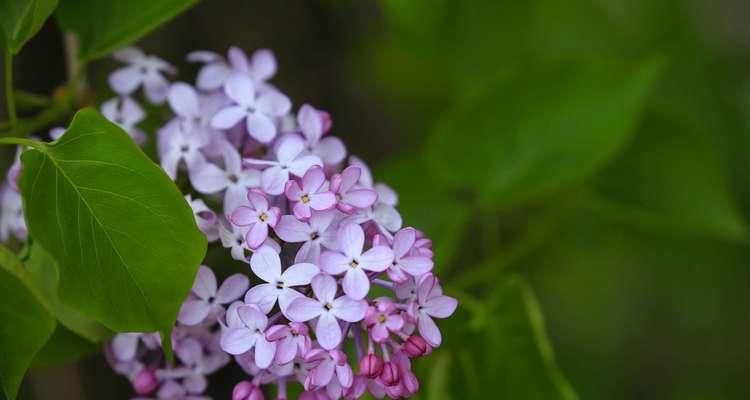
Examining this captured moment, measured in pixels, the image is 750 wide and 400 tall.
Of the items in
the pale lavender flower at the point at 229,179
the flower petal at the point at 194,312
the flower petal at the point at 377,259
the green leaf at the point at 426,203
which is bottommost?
the flower petal at the point at 194,312

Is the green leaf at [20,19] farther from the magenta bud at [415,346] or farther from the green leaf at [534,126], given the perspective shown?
the green leaf at [534,126]

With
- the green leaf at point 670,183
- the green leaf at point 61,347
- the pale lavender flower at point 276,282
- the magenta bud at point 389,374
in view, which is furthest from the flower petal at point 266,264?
the green leaf at point 670,183

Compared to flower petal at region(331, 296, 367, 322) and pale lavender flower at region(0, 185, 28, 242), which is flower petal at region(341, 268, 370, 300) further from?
pale lavender flower at region(0, 185, 28, 242)

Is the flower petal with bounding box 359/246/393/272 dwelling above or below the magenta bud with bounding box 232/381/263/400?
above

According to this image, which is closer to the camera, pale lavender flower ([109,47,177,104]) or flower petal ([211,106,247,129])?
flower petal ([211,106,247,129])

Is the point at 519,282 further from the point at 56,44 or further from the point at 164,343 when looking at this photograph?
the point at 56,44

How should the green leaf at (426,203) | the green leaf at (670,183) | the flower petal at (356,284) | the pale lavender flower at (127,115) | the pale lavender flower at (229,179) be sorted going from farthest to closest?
the green leaf at (670,183), the green leaf at (426,203), the pale lavender flower at (127,115), the pale lavender flower at (229,179), the flower petal at (356,284)

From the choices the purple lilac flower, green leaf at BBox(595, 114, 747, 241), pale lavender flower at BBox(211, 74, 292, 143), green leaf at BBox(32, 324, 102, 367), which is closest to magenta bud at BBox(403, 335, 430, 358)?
the purple lilac flower
